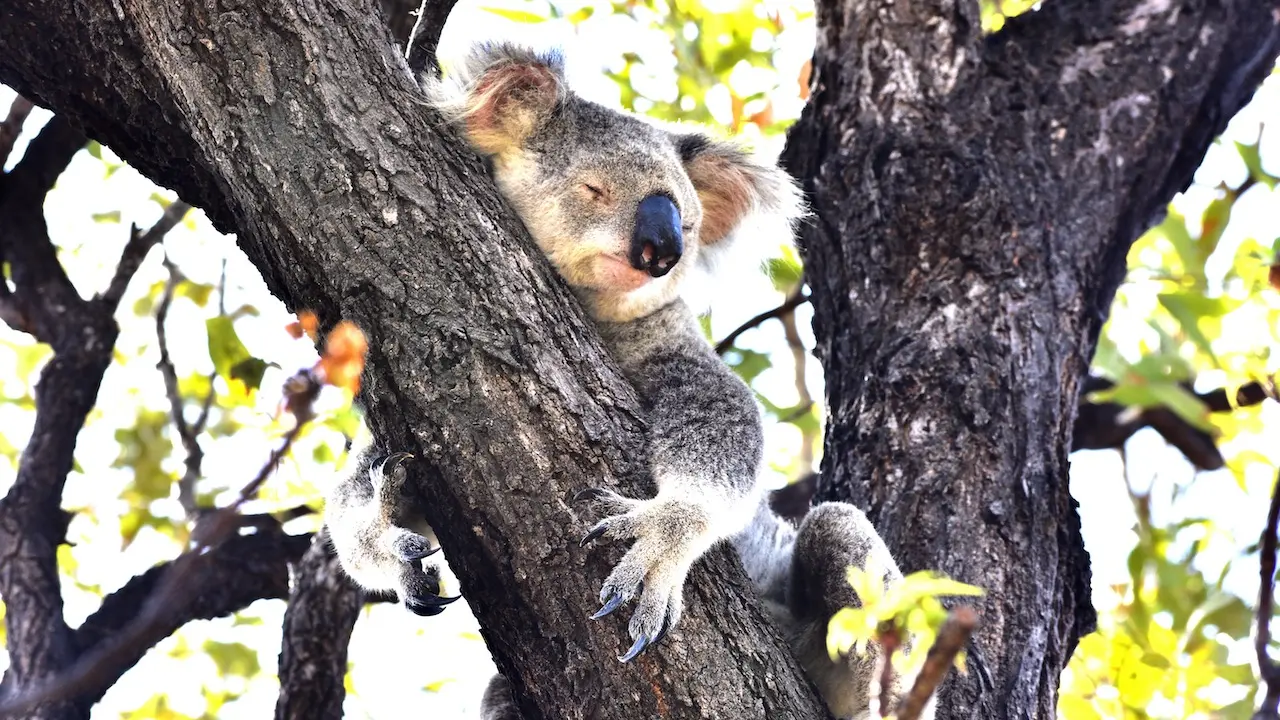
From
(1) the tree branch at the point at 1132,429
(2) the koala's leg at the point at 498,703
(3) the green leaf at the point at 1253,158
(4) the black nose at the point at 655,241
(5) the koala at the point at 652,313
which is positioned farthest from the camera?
(1) the tree branch at the point at 1132,429

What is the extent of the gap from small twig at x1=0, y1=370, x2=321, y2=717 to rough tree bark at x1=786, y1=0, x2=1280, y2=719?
163 cm

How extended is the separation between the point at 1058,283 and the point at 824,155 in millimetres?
784

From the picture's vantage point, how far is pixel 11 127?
405cm

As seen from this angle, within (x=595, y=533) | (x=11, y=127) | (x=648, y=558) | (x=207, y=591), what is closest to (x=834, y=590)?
(x=648, y=558)

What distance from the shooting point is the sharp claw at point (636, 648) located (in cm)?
229

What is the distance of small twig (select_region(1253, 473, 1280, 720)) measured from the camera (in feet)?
6.65

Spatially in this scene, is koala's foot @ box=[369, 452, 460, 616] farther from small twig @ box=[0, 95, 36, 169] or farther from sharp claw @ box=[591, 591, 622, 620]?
small twig @ box=[0, 95, 36, 169]

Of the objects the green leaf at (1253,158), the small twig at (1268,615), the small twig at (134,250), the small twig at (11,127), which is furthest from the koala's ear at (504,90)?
the green leaf at (1253,158)

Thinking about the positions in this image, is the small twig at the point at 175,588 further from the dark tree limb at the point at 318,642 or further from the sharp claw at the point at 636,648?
the sharp claw at the point at 636,648

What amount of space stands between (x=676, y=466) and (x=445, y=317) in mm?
600

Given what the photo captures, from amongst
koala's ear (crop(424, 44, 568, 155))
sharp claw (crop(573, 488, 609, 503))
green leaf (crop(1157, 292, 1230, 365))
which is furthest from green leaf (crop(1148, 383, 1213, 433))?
koala's ear (crop(424, 44, 568, 155))

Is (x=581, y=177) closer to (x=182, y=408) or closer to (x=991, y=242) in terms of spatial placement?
(x=991, y=242)

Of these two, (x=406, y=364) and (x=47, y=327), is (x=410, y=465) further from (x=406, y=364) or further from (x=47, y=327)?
(x=47, y=327)

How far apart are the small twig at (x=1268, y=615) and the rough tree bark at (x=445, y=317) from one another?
31.5 inches
